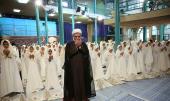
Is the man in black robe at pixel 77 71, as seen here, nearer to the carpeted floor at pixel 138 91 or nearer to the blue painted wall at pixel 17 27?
the carpeted floor at pixel 138 91

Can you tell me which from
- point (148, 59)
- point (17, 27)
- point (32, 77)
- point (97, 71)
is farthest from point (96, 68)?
point (17, 27)

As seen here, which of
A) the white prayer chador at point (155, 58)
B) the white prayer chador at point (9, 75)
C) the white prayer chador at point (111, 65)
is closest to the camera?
the white prayer chador at point (9, 75)

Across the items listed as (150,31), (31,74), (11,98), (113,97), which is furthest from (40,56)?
(150,31)

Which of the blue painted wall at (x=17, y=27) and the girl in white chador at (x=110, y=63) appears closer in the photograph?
the girl in white chador at (x=110, y=63)

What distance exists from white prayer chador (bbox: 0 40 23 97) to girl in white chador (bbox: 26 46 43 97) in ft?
1.10

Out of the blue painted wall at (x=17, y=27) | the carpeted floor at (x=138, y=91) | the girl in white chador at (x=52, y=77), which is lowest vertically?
the carpeted floor at (x=138, y=91)

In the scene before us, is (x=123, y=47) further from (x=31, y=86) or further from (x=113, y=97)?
(x=31, y=86)

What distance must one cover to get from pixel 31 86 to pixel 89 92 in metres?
2.37

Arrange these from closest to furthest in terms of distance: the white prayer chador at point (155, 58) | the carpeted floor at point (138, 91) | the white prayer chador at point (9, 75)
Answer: the white prayer chador at point (9, 75) → the carpeted floor at point (138, 91) → the white prayer chador at point (155, 58)

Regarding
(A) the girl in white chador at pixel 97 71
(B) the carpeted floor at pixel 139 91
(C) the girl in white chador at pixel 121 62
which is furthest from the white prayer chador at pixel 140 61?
(A) the girl in white chador at pixel 97 71

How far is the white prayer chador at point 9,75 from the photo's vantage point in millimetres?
5305

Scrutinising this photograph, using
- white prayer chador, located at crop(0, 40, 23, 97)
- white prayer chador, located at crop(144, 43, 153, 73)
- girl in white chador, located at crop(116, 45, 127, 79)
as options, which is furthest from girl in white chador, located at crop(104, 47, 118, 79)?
white prayer chador, located at crop(0, 40, 23, 97)

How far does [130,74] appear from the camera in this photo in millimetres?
7934

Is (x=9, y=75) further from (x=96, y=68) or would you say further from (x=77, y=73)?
(x=96, y=68)
